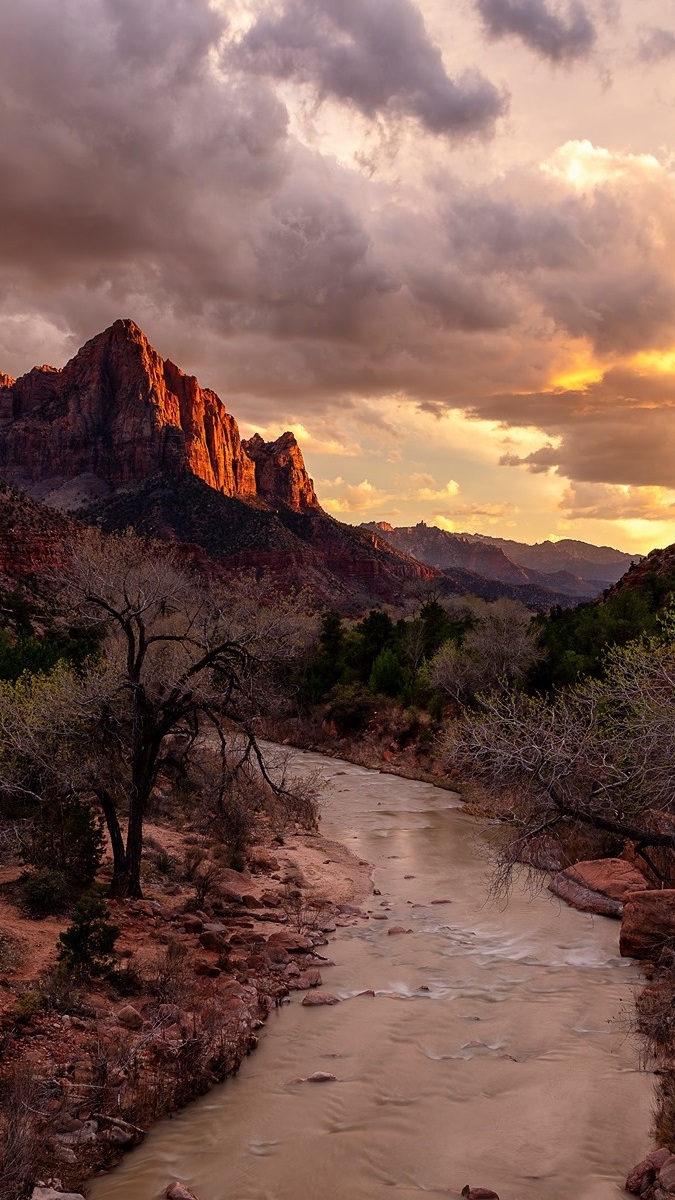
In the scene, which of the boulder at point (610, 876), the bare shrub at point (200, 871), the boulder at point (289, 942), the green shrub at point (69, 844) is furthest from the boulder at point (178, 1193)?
the boulder at point (610, 876)

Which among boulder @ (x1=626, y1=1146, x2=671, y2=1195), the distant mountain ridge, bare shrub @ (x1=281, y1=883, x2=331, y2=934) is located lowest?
bare shrub @ (x1=281, y1=883, x2=331, y2=934)

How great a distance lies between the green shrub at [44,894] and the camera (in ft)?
44.3

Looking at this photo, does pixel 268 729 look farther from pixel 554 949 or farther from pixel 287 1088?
pixel 287 1088

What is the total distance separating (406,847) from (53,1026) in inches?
620

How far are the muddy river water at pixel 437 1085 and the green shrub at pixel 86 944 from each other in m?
2.71

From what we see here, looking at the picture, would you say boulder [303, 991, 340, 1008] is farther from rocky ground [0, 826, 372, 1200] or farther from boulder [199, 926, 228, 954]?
boulder [199, 926, 228, 954]

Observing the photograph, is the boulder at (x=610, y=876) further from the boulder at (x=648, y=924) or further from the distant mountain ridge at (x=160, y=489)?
the distant mountain ridge at (x=160, y=489)

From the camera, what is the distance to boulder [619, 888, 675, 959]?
13.8m

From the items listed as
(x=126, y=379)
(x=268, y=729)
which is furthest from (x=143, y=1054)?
(x=126, y=379)

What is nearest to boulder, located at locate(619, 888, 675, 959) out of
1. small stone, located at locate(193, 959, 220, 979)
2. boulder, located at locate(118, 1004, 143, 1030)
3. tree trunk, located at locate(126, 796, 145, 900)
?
small stone, located at locate(193, 959, 220, 979)

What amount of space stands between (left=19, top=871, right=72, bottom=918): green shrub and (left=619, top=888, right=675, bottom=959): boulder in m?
10.4

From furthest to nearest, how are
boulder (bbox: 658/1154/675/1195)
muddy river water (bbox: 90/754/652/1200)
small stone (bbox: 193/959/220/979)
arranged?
small stone (bbox: 193/959/220/979), muddy river water (bbox: 90/754/652/1200), boulder (bbox: 658/1154/675/1195)

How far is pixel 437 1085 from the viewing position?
9711 millimetres

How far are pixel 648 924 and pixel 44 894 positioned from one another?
1103 centimetres
